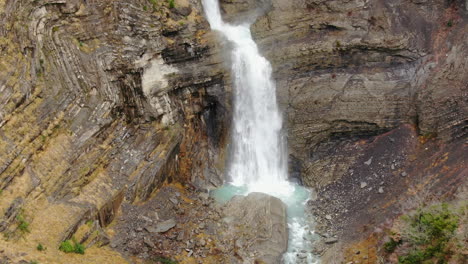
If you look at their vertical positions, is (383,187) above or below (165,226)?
below

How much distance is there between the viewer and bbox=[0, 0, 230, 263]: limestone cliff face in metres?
21.6

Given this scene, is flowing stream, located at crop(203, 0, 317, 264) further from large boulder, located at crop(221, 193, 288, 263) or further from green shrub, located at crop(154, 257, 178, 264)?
green shrub, located at crop(154, 257, 178, 264)

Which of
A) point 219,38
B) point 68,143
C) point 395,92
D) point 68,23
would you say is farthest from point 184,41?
point 395,92

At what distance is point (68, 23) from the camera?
2530 cm

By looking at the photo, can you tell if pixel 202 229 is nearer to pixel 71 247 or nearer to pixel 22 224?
pixel 71 247

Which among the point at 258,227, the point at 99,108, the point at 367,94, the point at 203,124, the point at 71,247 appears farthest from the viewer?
the point at 203,124

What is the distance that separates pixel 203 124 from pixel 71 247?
15.0 meters

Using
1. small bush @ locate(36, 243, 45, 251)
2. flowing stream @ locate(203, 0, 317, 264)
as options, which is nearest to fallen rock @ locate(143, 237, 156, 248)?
small bush @ locate(36, 243, 45, 251)

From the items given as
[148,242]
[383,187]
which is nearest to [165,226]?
[148,242]

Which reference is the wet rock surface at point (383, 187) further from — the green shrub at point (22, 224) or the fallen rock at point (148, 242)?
the green shrub at point (22, 224)

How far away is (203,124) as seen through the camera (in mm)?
32812

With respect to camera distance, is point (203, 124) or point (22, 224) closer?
point (22, 224)

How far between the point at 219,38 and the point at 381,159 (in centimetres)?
1449

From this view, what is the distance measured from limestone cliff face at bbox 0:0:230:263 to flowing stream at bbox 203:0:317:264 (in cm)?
133
